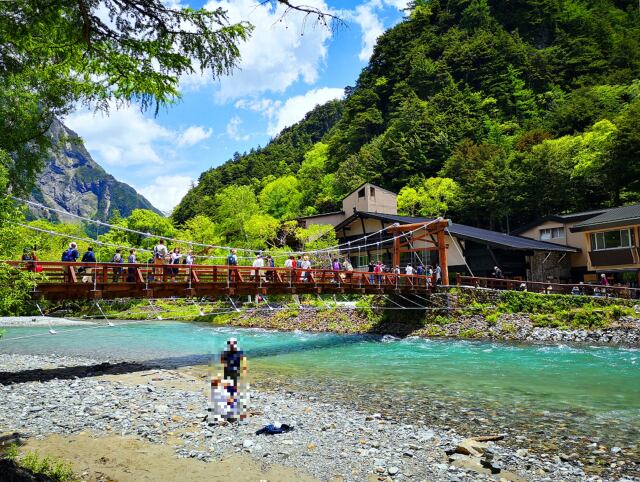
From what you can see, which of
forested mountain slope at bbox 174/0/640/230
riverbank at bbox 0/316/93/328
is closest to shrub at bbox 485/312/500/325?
forested mountain slope at bbox 174/0/640/230

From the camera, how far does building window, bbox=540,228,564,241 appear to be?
27300 mm

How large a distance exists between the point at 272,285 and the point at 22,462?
37.1ft

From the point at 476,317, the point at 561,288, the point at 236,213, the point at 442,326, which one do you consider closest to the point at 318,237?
the point at 236,213

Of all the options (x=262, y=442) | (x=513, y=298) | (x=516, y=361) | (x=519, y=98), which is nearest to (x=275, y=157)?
(x=519, y=98)

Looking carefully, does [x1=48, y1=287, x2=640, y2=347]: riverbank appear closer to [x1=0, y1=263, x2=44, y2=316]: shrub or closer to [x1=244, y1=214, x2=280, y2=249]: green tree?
[x1=0, y1=263, x2=44, y2=316]: shrub

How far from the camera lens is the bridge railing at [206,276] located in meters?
11.1

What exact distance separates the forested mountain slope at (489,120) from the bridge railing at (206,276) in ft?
58.7

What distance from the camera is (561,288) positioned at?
821 inches

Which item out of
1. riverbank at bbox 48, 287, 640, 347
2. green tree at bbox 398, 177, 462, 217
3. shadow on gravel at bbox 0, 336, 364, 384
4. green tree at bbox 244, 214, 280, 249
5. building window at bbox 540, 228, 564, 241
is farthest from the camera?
green tree at bbox 398, 177, 462, 217

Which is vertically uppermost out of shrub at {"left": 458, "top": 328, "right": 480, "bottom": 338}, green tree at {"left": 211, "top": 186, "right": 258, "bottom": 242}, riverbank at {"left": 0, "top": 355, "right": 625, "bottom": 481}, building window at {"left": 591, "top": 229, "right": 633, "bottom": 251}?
green tree at {"left": 211, "top": 186, "right": 258, "bottom": 242}

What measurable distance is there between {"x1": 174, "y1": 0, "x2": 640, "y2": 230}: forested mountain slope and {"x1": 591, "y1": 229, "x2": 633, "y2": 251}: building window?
367 inches

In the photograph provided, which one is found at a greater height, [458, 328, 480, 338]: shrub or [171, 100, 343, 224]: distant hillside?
[171, 100, 343, 224]: distant hillside

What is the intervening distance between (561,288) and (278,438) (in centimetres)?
1898

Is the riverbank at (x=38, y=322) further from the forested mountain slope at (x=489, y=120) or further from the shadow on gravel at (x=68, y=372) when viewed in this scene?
the forested mountain slope at (x=489, y=120)
